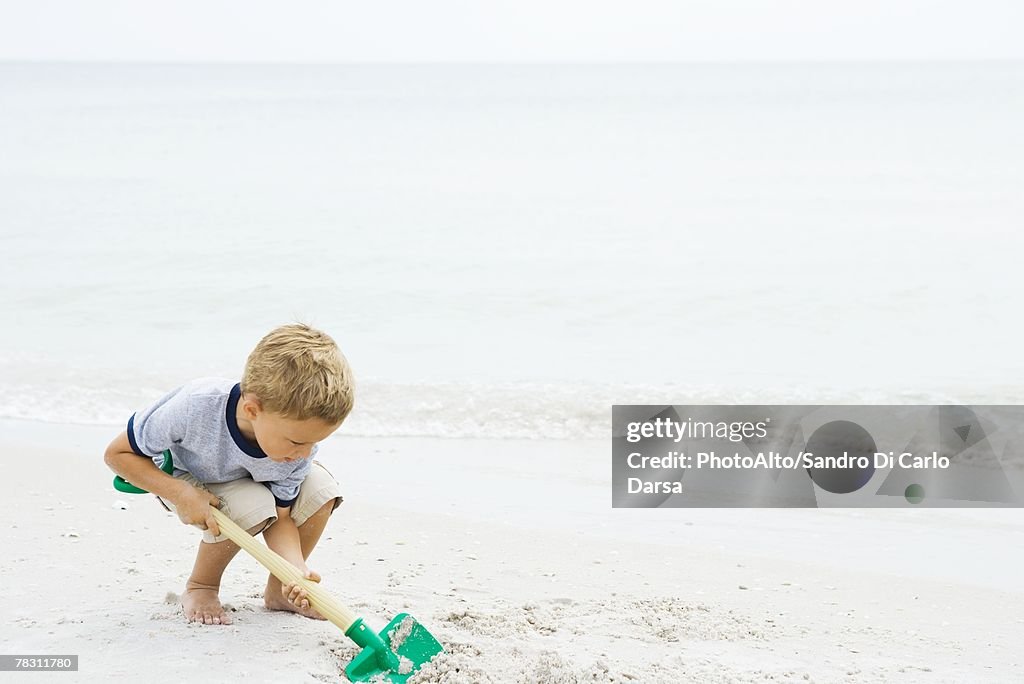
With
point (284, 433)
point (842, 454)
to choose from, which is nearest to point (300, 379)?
point (284, 433)

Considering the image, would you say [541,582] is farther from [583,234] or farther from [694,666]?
[583,234]

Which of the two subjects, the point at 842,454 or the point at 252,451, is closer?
the point at 252,451

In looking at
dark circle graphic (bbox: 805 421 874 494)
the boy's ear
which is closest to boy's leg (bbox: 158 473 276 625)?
the boy's ear

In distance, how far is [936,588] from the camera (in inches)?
128

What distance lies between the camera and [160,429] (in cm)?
233

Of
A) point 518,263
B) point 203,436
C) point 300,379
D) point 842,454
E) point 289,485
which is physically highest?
point 518,263

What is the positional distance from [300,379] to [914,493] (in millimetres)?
3040

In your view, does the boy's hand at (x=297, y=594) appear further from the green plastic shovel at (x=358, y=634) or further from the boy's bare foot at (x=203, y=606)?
the boy's bare foot at (x=203, y=606)

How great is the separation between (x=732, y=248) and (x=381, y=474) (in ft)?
26.4

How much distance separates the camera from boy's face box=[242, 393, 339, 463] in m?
2.22

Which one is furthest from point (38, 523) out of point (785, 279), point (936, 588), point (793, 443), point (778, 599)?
point (785, 279)

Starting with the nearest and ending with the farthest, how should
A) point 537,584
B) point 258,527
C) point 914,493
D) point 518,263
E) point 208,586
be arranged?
point 258,527 < point 208,586 < point 537,584 < point 914,493 < point 518,263

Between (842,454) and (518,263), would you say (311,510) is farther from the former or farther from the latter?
(518,263)

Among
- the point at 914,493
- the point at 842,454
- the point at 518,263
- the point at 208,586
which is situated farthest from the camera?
the point at 518,263
